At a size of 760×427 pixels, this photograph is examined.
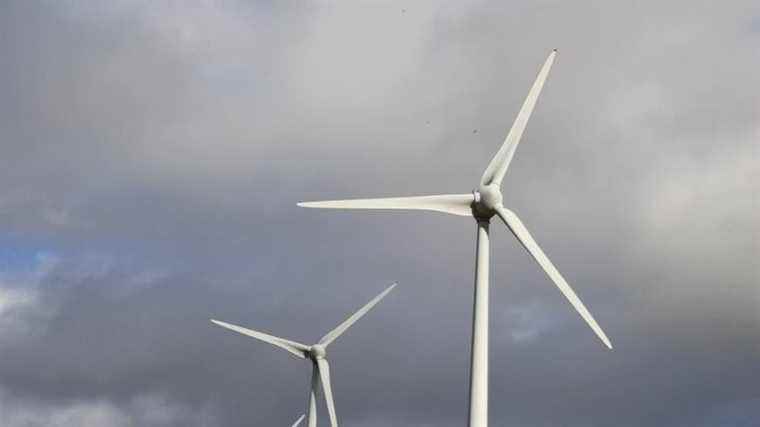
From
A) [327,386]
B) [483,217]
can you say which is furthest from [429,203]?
[327,386]

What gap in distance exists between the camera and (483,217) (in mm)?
65875

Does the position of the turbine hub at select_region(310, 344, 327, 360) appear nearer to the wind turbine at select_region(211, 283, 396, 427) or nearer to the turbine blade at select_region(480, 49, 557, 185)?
the wind turbine at select_region(211, 283, 396, 427)

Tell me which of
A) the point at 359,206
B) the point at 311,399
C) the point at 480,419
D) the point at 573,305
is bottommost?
the point at 480,419

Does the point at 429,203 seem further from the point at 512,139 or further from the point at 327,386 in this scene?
the point at 327,386

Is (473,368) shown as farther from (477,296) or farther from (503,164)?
(503,164)

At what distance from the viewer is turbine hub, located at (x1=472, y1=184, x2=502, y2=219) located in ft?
214

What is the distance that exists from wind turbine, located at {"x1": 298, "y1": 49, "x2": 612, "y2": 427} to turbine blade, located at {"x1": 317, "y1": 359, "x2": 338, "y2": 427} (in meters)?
39.2

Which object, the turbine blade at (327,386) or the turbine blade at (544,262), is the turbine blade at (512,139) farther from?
the turbine blade at (327,386)

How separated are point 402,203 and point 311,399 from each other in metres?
47.1

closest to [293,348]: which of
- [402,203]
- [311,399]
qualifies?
[311,399]

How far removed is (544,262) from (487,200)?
4.47 metres

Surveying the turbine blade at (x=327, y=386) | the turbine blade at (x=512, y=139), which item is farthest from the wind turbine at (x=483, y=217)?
the turbine blade at (x=327, y=386)

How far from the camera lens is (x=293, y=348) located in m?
115

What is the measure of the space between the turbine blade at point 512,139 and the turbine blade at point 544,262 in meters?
1.95
